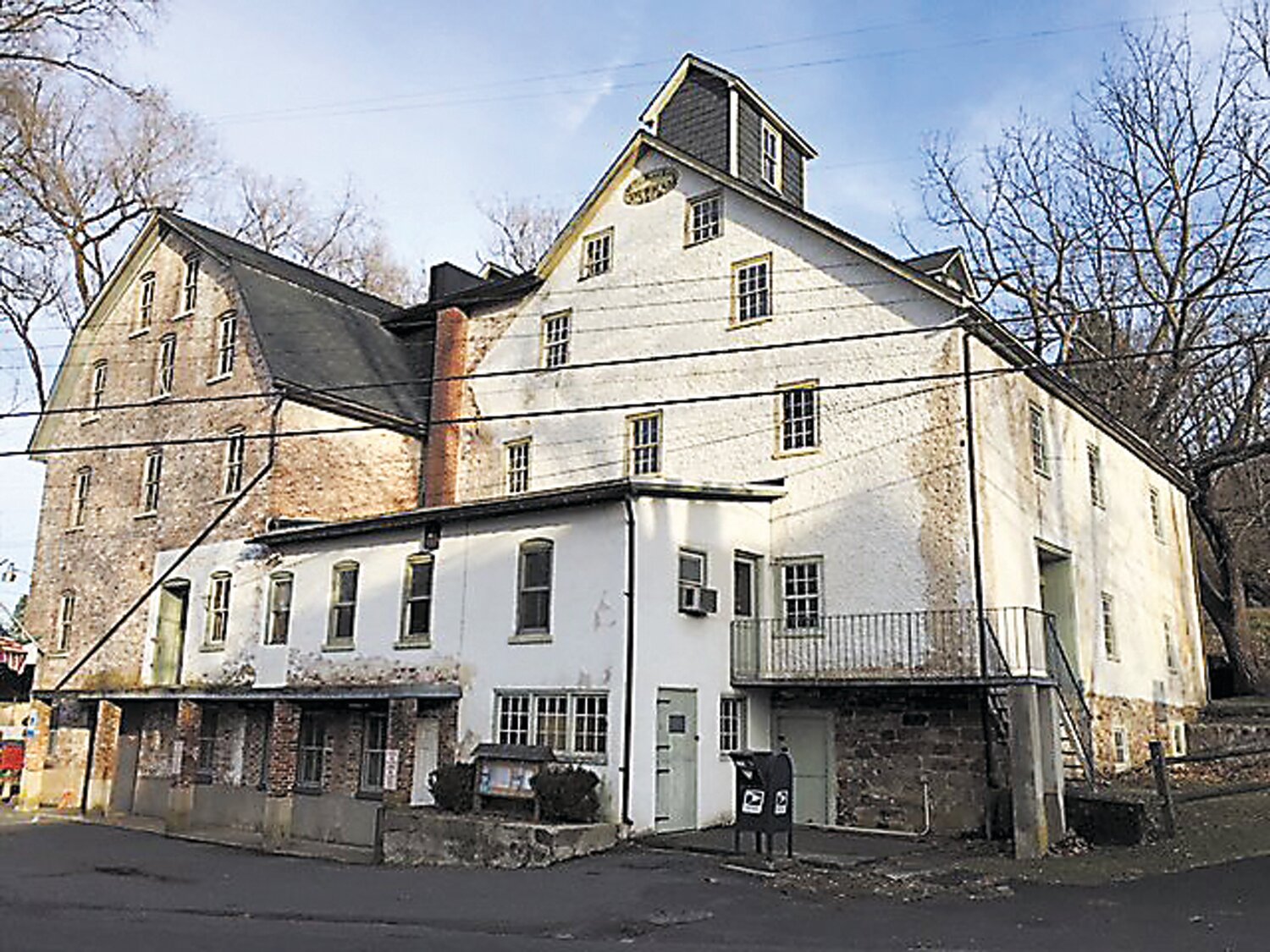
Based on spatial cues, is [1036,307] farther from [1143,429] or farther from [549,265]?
[549,265]

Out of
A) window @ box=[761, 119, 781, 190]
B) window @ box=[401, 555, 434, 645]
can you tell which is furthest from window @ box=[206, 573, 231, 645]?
window @ box=[761, 119, 781, 190]

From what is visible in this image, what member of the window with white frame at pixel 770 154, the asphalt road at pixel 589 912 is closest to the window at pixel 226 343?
the window with white frame at pixel 770 154

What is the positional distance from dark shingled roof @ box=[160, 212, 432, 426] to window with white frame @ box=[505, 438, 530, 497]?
246 centimetres

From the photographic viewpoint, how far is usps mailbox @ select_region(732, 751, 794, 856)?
14.6 metres

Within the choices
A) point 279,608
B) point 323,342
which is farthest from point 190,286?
point 279,608

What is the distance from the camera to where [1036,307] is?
111 ft

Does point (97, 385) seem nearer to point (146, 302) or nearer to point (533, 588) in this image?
point (146, 302)

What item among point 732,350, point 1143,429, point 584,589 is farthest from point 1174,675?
point 584,589

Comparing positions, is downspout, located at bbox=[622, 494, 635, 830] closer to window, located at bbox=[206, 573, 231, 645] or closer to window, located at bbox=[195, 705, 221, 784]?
window, located at bbox=[206, 573, 231, 645]

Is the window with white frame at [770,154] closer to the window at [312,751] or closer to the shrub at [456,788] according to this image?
the shrub at [456,788]

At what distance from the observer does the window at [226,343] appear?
25.3 m

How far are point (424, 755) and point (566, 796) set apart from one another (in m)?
4.22

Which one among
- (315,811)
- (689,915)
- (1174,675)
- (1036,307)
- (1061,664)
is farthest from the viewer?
(1036,307)

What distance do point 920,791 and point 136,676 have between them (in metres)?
16.9
